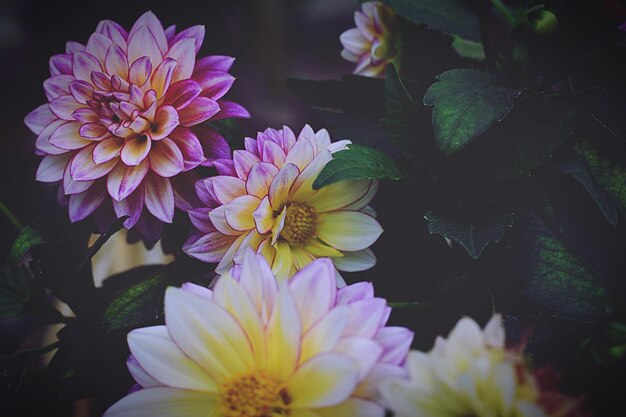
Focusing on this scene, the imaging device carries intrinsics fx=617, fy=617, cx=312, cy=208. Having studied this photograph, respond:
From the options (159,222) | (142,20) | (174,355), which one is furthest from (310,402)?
(142,20)

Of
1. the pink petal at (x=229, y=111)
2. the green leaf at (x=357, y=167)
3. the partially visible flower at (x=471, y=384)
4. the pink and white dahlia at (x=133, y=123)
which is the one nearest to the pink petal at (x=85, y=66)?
the pink and white dahlia at (x=133, y=123)

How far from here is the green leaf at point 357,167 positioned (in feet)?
1.40

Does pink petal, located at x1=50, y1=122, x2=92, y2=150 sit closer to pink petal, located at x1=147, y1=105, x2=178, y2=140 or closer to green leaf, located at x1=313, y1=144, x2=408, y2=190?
pink petal, located at x1=147, y1=105, x2=178, y2=140

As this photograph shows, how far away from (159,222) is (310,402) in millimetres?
222

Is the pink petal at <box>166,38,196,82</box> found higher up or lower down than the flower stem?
higher up

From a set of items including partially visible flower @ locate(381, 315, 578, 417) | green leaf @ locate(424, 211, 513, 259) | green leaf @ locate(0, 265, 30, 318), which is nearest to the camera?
partially visible flower @ locate(381, 315, 578, 417)

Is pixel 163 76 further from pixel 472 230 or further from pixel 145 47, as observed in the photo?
pixel 472 230

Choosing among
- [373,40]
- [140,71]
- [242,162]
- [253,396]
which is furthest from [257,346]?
[373,40]

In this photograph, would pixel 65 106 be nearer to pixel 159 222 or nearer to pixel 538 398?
pixel 159 222

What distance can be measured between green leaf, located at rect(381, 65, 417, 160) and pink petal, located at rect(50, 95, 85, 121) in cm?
24

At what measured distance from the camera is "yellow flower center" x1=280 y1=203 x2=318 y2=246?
455 millimetres

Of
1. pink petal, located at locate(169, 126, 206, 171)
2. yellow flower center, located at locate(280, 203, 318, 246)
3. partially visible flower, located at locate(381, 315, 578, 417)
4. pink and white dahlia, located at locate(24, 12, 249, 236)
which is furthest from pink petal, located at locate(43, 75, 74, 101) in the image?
partially visible flower, located at locate(381, 315, 578, 417)

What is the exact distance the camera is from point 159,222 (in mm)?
491

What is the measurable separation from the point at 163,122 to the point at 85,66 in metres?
0.08
